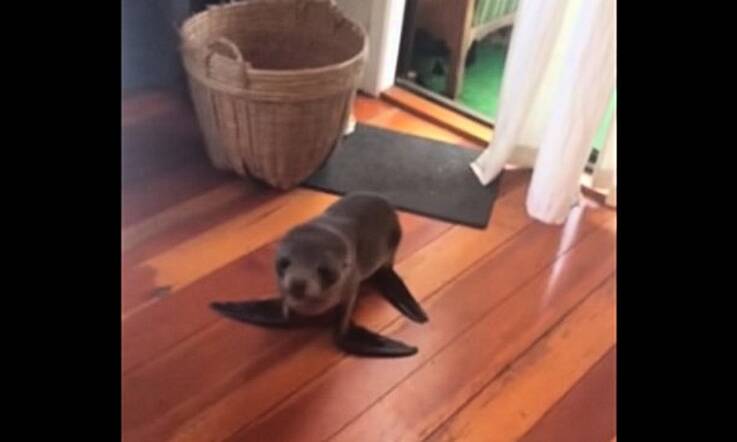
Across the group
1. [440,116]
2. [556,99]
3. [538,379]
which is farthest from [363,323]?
[440,116]

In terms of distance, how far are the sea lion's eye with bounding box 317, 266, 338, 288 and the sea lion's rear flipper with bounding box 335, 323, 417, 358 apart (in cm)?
13

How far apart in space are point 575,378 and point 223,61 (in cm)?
94

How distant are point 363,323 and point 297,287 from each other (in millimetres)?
215

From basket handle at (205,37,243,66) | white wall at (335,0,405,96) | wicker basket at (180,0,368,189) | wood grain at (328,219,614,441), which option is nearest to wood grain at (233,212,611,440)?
wood grain at (328,219,614,441)

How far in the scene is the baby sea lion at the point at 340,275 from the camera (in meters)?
1.49

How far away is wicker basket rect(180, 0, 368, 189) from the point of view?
1794 mm

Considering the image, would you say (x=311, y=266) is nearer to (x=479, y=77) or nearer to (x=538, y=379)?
(x=538, y=379)

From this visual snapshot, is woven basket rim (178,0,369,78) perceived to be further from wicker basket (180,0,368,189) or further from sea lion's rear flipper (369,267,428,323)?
sea lion's rear flipper (369,267,428,323)

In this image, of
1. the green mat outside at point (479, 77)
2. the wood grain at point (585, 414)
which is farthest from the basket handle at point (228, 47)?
the wood grain at point (585, 414)

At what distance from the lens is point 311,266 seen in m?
1.48
